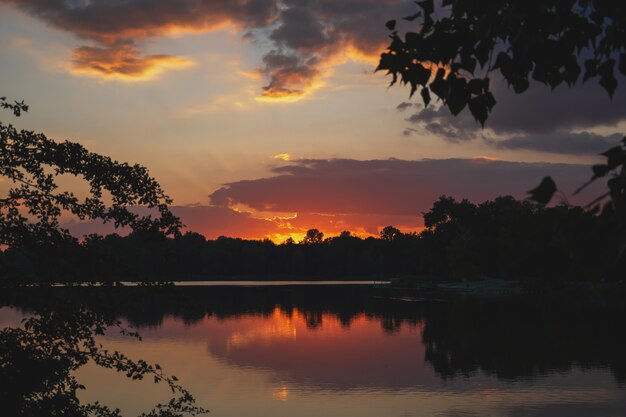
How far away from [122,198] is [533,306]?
230 feet

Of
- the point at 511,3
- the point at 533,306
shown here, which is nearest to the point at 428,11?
the point at 511,3

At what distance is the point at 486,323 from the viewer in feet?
191

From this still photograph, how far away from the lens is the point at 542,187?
14.1 feet

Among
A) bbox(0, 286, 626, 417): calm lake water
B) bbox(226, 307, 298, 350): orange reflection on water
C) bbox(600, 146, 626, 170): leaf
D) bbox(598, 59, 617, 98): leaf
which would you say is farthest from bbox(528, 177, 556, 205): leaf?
bbox(226, 307, 298, 350): orange reflection on water

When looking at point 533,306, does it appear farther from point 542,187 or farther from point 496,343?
point 542,187

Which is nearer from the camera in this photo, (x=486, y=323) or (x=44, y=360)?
(x=44, y=360)

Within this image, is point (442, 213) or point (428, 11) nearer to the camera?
point (428, 11)

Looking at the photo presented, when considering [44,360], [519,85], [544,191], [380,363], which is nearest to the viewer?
[544,191]

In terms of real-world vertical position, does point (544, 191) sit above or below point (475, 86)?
below

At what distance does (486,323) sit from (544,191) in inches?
2205

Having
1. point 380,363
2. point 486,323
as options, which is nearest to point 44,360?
point 380,363

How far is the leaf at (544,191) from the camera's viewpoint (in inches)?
168

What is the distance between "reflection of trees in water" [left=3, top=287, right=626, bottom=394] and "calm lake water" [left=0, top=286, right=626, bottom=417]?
0.10 meters

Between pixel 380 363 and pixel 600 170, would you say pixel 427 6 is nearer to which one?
pixel 600 170
